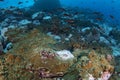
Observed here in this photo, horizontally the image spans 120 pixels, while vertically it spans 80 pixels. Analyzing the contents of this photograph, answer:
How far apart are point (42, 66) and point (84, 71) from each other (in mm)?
1655

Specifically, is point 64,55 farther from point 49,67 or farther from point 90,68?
point 90,68

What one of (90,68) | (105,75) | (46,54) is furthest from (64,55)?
(105,75)

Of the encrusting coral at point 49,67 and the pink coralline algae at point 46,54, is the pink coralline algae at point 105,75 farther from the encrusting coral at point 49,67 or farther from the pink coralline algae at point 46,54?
the pink coralline algae at point 46,54

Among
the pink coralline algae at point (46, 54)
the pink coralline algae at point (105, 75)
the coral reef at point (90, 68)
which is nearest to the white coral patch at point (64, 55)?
the pink coralline algae at point (46, 54)

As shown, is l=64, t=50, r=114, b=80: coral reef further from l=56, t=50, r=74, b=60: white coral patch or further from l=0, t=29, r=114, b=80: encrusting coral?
l=56, t=50, r=74, b=60: white coral patch

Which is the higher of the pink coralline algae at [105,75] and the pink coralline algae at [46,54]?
the pink coralline algae at [46,54]

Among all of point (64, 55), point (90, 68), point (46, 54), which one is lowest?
point (64, 55)

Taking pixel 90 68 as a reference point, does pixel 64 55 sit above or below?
below

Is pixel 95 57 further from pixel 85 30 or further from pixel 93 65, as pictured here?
pixel 85 30

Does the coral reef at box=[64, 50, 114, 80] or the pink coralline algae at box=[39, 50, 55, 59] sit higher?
the pink coralline algae at box=[39, 50, 55, 59]

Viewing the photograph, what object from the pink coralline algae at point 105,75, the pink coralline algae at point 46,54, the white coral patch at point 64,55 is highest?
the pink coralline algae at point 46,54

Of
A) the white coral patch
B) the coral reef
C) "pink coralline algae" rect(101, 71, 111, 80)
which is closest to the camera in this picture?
the coral reef

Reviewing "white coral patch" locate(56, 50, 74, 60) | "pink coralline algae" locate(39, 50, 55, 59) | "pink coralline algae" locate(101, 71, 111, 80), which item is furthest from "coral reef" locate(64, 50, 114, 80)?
"pink coralline algae" locate(39, 50, 55, 59)

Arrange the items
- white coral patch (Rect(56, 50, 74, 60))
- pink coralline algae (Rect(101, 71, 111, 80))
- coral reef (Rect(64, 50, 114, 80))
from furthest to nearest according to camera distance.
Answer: white coral patch (Rect(56, 50, 74, 60)), pink coralline algae (Rect(101, 71, 111, 80)), coral reef (Rect(64, 50, 114, 80))
